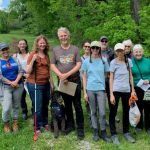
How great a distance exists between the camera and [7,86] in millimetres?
7953

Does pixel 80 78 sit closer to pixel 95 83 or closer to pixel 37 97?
pixel 95 83

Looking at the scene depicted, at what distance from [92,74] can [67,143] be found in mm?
1376

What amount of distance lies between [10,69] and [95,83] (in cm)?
178

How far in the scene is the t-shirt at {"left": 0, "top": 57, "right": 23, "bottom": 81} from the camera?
789cm

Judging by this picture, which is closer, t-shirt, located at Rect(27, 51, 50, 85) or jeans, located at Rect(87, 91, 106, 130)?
jeans, located at Rect(87, 91, 106, 130)

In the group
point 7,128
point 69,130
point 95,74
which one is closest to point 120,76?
point 95,74

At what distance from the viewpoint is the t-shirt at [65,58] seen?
7480 mm

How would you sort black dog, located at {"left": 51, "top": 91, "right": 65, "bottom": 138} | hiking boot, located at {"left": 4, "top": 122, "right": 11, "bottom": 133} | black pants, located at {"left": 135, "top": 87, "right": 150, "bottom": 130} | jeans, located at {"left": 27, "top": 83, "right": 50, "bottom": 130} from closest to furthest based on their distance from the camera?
1. black dog, located at {"left": 51, "top": 91, "right": 65, "bottom": 138}
2. jeans, located at {"left": 27, "top": 83, "right": 50, "bottom": 130}
3. black pants, located at {"left": 135, "top": 87, "right": 150, "bottom": 130}
4. hiking boot, located at {"left": 4, "top": 122, "right": 11, "bottom": 133}

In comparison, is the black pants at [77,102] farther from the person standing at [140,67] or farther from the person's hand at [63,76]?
the person standing at [140,67]

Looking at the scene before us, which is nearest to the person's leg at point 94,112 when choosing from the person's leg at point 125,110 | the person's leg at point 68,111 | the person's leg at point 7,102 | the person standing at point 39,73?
the person's leg at point 68,111

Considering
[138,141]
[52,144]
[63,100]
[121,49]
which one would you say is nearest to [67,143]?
[52,144]

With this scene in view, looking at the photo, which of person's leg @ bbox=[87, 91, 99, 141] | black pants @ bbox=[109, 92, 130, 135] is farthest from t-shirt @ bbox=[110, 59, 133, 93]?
person's leg @ bbox=[87, 91, 99, 141]

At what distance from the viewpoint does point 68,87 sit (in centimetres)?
748

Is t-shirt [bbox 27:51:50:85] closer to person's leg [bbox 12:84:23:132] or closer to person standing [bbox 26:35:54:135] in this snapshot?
person standing [bbox 26:35:54:135]
